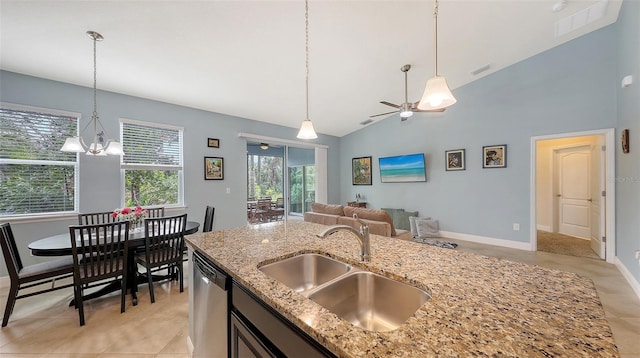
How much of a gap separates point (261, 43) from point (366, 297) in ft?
9.56

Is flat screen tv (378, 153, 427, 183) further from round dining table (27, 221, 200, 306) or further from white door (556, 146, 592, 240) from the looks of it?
round dining table (27, 221, 200, 306)

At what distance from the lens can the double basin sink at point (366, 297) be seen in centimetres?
103

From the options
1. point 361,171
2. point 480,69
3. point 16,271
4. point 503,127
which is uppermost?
point 480,69

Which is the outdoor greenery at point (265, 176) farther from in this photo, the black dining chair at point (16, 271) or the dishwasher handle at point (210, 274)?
the dishwasher handle at point (210, 274)

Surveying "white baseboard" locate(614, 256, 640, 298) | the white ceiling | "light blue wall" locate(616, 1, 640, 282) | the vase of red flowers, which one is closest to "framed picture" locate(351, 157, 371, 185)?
the white ceiling

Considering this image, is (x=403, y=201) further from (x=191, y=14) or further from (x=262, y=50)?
(x=191, y=14)

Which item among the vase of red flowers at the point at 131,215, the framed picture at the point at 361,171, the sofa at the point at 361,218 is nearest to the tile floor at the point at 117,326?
the vase of red flowers at the point at 131,215

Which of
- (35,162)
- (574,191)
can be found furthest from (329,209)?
(574,191)

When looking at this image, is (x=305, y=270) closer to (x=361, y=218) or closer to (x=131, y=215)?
(x=361, y=218)

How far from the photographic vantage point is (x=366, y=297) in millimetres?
1162

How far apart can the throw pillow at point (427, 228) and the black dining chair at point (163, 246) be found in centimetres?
442

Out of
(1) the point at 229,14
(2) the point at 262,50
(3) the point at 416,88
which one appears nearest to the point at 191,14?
(1) the point at 229,14


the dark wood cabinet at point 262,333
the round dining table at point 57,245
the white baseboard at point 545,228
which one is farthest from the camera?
the white baseboard at point 545,228

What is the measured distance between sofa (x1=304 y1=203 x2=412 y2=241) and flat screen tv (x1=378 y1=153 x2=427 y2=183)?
219cm
